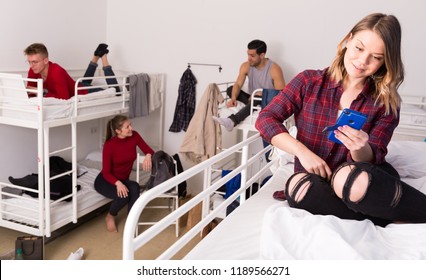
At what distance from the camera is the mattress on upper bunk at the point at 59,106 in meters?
2.87

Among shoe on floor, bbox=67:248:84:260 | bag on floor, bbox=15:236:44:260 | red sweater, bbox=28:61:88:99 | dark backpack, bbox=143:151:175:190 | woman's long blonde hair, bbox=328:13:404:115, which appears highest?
woman's long blonde hair, bbox=328:13:404:115

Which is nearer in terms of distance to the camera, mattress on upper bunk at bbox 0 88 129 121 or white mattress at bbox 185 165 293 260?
white mattress at bbox 185 165 293 260

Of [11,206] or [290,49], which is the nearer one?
[11,206]

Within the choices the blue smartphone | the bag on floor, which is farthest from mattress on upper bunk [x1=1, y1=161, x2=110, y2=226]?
the blue smartphone

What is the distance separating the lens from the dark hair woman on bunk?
3375 millimetres

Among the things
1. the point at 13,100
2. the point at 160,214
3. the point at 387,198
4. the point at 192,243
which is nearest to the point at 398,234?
the point at 387,198

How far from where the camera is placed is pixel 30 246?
2838mm

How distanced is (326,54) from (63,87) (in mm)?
2264

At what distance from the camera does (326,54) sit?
3770mm

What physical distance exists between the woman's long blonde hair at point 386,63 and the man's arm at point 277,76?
6.90 feet

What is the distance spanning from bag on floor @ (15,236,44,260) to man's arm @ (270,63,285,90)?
221cm

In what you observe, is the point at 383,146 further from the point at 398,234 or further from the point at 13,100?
the point at 13,100

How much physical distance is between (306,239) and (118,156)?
2.55 metres

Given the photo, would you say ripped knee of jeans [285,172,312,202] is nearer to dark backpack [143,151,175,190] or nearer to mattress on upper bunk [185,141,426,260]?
mattress on upper bunk [185,141,426,260]
